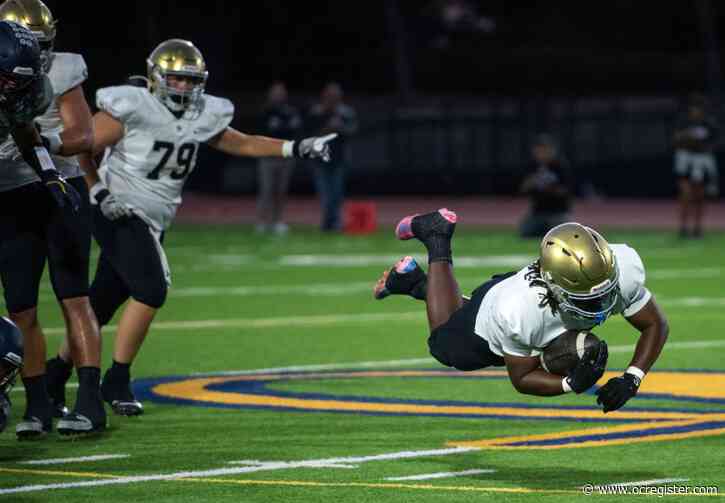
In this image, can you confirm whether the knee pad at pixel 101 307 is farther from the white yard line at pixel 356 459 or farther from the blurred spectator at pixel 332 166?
the blurred spectator at pixel 332 166

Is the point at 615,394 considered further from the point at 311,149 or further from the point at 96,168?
the point at 96,168

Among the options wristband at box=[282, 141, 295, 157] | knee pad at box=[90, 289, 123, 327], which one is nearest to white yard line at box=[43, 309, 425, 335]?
knee pad at box=[90, 289, 123, 327]

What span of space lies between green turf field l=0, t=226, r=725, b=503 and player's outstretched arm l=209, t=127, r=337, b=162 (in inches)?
50.9

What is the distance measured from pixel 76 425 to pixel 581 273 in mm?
2539

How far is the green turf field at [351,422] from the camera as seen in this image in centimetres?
725

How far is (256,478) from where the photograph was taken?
7406mm

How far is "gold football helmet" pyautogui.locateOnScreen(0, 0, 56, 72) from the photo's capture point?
27.7ft

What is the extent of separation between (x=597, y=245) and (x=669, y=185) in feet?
83.4

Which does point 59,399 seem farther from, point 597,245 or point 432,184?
point 432,184

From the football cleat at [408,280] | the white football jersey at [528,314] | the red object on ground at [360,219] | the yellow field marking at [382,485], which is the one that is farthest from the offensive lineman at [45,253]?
the red object on ground at [360,219]

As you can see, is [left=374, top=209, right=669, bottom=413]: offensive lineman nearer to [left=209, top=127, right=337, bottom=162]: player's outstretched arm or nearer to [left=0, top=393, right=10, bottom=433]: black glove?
[left=209, top=127, right=337, bottom=162]: player's outstretched arm

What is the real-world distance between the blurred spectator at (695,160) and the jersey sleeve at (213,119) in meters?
13.5

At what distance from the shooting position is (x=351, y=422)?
29.2 ft

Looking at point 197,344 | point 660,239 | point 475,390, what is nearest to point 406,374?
point 475,390
